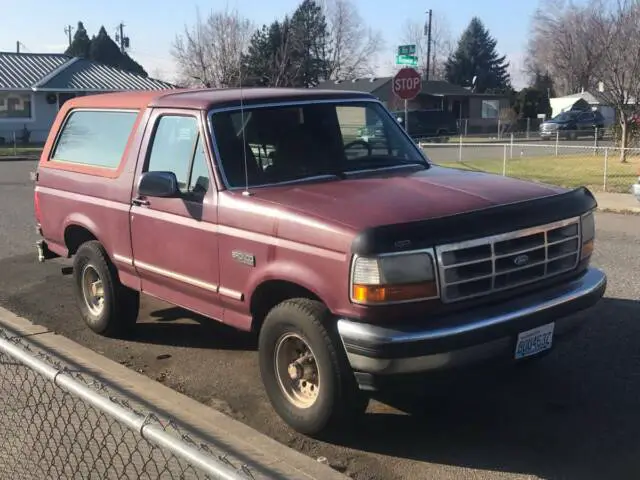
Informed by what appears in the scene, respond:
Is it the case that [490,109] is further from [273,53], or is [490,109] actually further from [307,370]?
[307,370]

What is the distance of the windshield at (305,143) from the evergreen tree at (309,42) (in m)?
47.4

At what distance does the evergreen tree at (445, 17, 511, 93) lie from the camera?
3447 inches

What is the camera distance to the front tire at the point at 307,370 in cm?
407

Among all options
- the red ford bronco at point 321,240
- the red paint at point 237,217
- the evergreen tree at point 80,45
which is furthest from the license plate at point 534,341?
the evergreen tree at point 80,45

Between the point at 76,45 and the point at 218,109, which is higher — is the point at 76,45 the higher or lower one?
the higher one

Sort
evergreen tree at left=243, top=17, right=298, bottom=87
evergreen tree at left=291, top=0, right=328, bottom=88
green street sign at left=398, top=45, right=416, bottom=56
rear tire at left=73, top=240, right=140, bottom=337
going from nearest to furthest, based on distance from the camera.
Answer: rear tire at left=73, top=240, right=140, bottom=337 → green street sign at left=398, top=45, right=416, bottom=56 → evergreen tree at left=243, top=17, right=298, bottom=87 → evergreen tree at left=291, top=0, right=328, bottom=88

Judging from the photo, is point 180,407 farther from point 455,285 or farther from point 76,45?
point 76,45

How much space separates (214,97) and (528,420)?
301 cm

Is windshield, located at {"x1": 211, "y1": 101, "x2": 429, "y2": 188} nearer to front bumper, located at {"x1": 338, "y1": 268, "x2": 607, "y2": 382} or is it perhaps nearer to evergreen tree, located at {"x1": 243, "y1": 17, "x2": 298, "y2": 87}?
front bumper, located at {"x1": 338, "y1": 268, "x2": 607, "y2": 382}

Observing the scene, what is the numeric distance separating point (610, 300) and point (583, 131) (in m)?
42.2

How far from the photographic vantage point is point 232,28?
133 feet

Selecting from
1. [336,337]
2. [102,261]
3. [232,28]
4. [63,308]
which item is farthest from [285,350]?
[232,28]

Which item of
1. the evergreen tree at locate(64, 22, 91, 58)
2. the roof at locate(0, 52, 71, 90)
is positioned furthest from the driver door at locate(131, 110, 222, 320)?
the evergreen tree at locate(64, 22, 91, 58)

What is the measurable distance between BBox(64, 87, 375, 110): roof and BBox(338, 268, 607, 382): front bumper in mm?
2017
